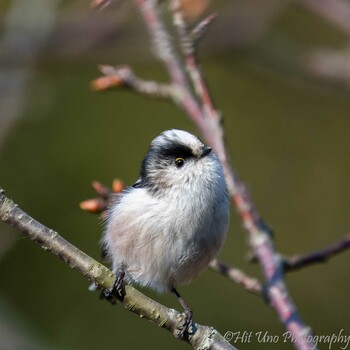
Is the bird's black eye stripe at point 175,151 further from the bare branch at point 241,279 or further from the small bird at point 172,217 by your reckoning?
the bare branch at point 241,279

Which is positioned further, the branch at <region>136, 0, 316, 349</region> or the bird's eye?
the bird's eye

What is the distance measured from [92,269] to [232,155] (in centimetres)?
363

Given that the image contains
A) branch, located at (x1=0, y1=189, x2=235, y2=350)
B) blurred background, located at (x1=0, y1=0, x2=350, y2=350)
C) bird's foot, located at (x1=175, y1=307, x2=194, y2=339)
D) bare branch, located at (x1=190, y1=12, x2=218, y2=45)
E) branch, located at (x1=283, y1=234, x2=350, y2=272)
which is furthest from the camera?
blurred background, located at (x1=0, y1=0, x2=350, y2=350)

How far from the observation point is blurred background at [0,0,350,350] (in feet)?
17.3

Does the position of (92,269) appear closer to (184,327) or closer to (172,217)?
(184,327)

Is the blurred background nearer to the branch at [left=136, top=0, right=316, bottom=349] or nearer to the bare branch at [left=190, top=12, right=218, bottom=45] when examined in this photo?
the branch at [left=136, top=0, right=316, bottom=349]

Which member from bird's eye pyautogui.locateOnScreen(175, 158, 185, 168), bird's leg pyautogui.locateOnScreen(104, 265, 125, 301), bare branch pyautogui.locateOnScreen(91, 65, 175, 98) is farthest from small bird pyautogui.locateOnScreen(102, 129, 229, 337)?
bird's leg pyautogui.locateOnScreen(104, 265, 125, 301)

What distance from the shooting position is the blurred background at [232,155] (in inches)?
208

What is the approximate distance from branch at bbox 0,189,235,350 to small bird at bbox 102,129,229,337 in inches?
20.7

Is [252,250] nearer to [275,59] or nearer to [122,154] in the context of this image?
[275,59]

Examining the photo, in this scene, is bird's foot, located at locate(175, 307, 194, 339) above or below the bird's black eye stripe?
below

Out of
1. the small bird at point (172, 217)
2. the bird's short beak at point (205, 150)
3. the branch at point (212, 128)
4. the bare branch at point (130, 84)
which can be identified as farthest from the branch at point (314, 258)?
the bare branch at point (130, 84)

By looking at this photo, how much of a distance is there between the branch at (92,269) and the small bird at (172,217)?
525mm

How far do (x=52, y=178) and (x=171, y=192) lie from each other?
2541mm
